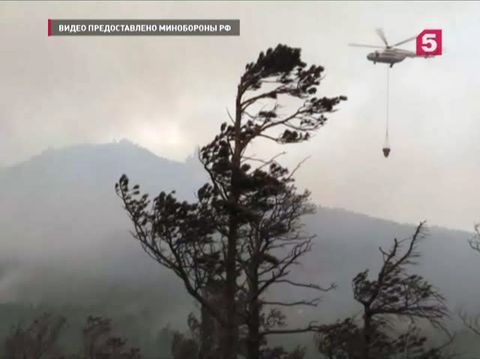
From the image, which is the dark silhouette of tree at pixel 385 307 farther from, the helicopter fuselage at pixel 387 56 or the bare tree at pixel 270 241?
the helicopter fuselage at pixel 387 56

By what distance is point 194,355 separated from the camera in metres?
51.4

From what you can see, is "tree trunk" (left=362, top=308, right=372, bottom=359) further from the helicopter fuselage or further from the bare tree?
the helicopter fuselage

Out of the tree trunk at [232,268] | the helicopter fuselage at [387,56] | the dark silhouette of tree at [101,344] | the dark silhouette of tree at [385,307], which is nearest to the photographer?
the tree trunk at [232,268]

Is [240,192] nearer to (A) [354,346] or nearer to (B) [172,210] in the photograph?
(B) [172,210]

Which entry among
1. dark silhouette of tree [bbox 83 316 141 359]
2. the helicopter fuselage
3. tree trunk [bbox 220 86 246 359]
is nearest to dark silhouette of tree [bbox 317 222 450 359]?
tree trunk [bbox 220 86 246 359]

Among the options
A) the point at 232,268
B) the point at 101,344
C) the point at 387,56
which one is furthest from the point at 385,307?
the point at 101,344

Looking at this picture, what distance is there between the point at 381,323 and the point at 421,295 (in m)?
1.86

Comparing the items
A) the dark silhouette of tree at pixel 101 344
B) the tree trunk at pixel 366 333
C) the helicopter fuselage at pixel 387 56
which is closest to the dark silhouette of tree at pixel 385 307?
the tree trunk at pixel 366 333

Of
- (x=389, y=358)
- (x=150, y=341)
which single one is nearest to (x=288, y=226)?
(x=389, y=358)

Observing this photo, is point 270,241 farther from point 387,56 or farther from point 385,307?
point 387,56

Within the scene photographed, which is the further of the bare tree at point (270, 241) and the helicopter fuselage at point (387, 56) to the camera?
the helicopter fuselage at point (387, 56)

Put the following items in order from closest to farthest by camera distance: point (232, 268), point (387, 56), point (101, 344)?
point (232, 268), point (387, 56), point (101, 344)

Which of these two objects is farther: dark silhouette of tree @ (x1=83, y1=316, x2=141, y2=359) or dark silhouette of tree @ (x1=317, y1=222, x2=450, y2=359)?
dark silhouette of tree @ (x1=83, y1=316, x2=141, y2=359)

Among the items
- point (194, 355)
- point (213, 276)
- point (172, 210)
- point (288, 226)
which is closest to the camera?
point (172, 210)
